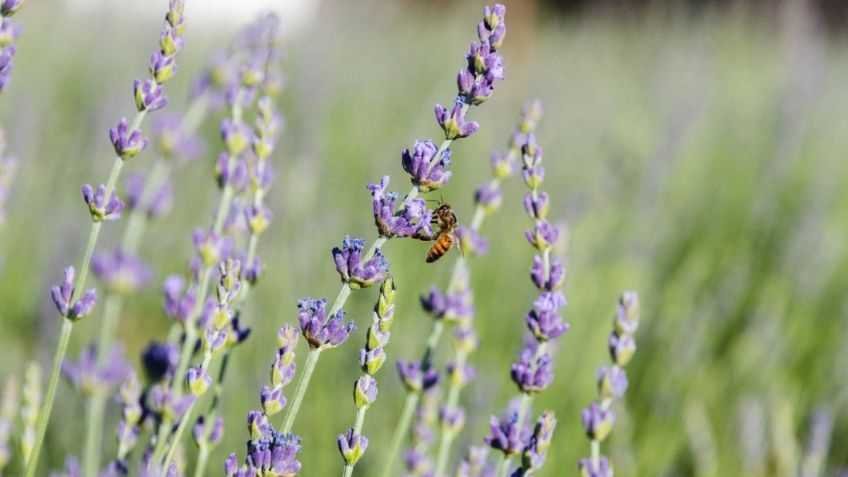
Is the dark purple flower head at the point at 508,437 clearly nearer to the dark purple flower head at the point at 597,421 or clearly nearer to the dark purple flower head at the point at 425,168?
the dark purple flower head at the point at 597,421

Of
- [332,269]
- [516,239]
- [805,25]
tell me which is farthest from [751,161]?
[332,269]

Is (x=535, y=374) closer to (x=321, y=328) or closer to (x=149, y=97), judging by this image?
(x=321, y=328)

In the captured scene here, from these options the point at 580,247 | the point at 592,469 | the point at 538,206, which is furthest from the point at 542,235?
the point at 580,247

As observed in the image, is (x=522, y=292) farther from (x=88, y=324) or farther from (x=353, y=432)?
(x=353, y=432)

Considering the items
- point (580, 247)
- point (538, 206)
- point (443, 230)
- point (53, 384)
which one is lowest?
point (53, 384)

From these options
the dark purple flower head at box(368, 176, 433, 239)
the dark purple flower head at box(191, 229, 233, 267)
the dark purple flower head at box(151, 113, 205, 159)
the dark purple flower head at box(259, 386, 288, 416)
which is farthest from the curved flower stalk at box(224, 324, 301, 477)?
the dark purple flower head at box(151, 113, 205, 159)

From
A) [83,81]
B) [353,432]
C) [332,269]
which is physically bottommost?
[353,432]
